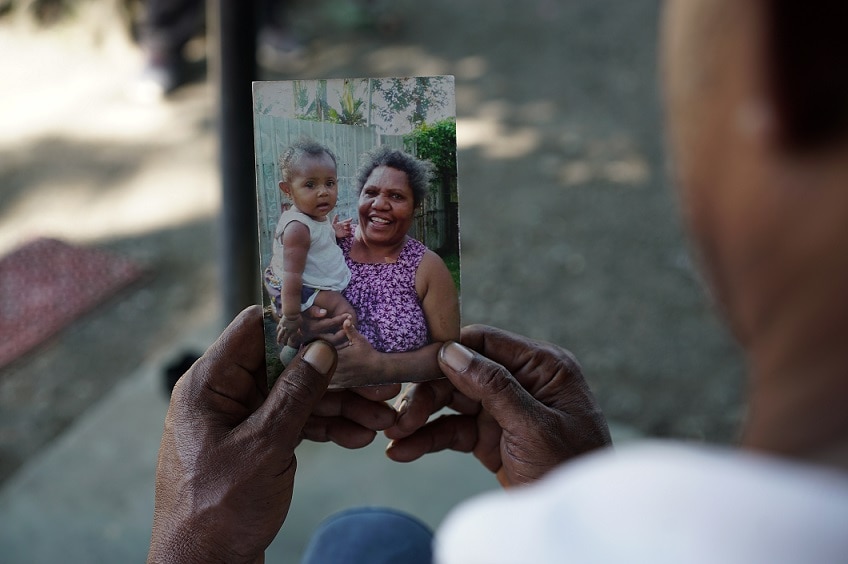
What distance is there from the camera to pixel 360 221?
998mm

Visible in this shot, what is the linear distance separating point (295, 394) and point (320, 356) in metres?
0.06

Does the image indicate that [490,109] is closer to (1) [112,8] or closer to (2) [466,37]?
(2) [466,37]

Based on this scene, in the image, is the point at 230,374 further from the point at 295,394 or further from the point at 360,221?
the point at 360,221

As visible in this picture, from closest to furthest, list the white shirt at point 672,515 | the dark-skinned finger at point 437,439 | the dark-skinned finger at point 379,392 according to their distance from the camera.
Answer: the white shirt at point 672,515 < the dark-skinned finger at point 379,392 < the dark-skinned finger at point 437,439

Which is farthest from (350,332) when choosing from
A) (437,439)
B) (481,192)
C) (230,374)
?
(481,192)

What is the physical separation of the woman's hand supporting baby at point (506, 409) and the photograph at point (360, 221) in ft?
0.22

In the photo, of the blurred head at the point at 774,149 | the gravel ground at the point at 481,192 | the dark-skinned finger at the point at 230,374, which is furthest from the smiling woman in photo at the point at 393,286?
the gravel ground at the point at 481,192

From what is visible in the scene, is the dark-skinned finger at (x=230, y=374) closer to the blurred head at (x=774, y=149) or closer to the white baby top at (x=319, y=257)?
the white baby top at (x=319, y=257)

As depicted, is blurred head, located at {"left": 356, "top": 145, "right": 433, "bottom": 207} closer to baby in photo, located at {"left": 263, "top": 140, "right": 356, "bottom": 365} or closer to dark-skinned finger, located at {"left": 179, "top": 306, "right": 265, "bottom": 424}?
baby in photo, located at {"left": 263, "top": 140, "right": 356, "bottom": 365}

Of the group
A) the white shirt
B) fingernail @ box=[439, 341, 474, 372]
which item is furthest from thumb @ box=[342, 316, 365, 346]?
the white shirt

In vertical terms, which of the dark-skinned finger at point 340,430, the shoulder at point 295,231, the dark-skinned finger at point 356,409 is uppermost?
the shoulder at point 295,231

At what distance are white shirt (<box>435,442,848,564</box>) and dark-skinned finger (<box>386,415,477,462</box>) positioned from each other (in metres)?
0.74

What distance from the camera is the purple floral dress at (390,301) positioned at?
3.31ft

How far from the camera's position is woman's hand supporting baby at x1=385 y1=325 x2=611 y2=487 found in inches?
40.3
